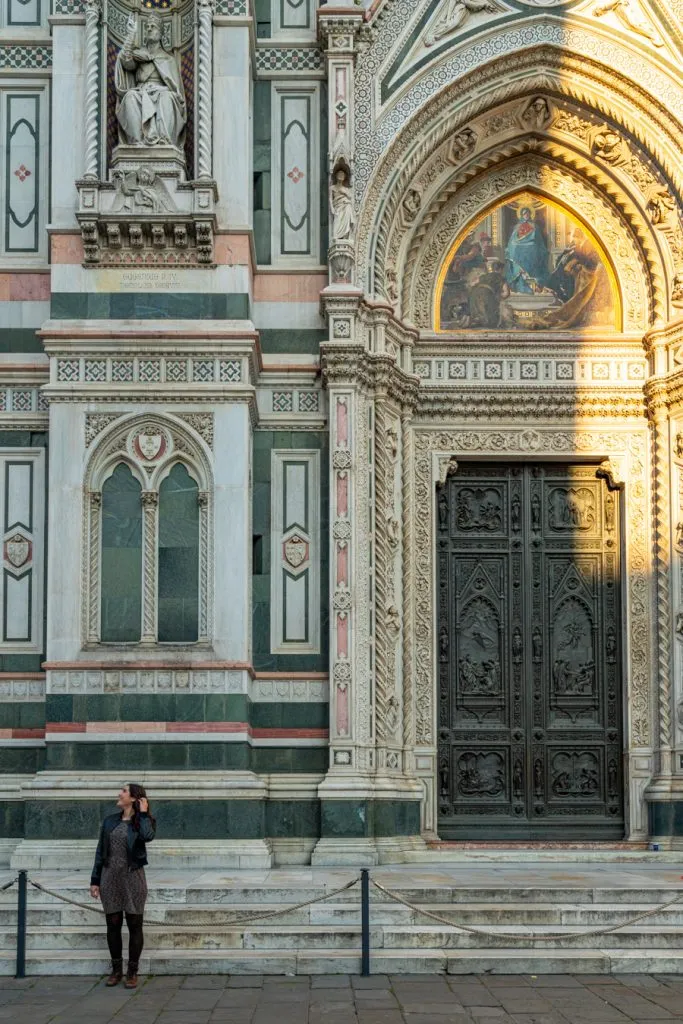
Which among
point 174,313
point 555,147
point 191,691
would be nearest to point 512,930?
point 191,691

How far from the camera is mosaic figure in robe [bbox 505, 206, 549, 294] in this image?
21125mm

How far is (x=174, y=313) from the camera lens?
1869 centimetres

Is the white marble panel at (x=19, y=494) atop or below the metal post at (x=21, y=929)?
atop

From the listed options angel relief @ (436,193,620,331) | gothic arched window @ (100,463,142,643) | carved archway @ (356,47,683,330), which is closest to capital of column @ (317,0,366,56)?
carved archway @ (356,47,683,330)

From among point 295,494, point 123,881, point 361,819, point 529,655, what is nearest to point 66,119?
point 295,494

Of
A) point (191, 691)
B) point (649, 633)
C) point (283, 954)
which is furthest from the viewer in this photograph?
point (649, 633)

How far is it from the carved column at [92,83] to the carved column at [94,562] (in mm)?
3904

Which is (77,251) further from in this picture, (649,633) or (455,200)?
(649,633)

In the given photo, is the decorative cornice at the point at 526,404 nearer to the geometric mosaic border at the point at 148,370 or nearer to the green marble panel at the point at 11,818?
the geometric mosaic border at the point at 148,370

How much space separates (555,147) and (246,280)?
505cm

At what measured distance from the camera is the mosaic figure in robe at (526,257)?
21125mm

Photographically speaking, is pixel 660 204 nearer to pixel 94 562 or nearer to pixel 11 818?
pixel 94 562

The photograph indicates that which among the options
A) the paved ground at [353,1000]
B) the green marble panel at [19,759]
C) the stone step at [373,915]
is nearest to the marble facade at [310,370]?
the green marble panel at [19,759]

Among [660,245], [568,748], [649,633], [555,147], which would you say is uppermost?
[555,147]
